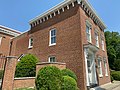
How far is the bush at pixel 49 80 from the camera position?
745 centimetres

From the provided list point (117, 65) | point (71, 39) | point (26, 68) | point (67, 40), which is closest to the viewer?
point (71, 39)

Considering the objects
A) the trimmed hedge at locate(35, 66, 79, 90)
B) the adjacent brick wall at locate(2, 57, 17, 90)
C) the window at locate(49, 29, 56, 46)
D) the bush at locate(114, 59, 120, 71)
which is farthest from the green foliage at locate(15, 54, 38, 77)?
the bush at locate(114, 59, 120, 71)

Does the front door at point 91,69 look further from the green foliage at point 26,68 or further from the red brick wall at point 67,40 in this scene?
the green foliage at point 26,68

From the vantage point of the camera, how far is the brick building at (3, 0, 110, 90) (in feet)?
35.3

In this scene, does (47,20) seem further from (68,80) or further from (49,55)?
(68,80)

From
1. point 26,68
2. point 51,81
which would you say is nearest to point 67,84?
point 51,81

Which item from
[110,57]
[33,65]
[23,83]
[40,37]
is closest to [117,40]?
[110,57]

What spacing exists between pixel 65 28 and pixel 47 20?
3683 mm

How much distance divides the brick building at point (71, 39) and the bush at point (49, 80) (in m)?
3.01

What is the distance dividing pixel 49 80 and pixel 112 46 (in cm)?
3256

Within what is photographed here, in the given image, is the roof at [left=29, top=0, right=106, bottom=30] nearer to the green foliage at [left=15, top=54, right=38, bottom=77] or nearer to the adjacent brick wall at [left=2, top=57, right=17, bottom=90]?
the green foliage at [left=15, top=54, right=38, bottom=77]

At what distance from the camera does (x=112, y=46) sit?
35.3 metres

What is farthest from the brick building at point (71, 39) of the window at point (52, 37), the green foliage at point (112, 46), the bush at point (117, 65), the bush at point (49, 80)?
the green foliage at point (112, 46)

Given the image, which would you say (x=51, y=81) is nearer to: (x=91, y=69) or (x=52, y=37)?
(x=91, y=69)
